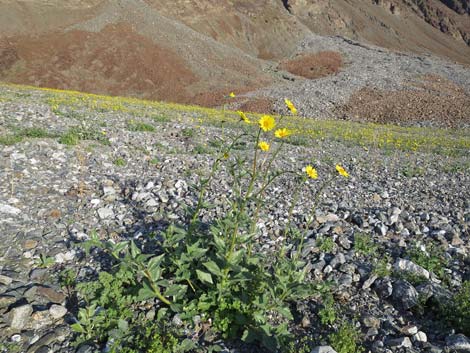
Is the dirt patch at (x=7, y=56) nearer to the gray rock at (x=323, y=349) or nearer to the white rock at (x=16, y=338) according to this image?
the white rock at (x=16, y=338)

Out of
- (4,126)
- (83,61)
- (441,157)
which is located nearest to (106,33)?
(83,61)

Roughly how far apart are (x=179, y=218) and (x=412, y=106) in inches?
1592

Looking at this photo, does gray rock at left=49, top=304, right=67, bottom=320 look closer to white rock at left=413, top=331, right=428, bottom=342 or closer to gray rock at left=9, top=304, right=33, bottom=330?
gray rock at left=9, top=304, right=33, bottom=330

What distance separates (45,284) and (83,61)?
52.5 meters

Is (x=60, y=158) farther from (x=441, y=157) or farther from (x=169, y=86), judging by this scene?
(x=169, y=86)

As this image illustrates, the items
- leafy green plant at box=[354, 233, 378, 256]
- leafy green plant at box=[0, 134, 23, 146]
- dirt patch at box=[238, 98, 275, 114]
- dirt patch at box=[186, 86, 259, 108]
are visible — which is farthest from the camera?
dirt patch at box=[186, 86, 259, 108]

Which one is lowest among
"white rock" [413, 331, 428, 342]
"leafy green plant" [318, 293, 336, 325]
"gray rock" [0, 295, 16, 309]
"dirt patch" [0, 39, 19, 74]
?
"dirt patch" [0, 39, 19, 74]

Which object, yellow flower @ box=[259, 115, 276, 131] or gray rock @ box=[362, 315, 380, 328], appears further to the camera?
gray rock @ box=[362, 315, 380, 328]

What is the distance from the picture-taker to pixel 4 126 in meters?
10.2

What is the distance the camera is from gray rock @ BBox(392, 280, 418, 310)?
4.14 meters

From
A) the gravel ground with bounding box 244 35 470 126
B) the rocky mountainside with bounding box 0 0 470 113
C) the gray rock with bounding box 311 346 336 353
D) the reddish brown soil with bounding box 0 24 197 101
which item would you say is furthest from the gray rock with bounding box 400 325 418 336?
the reddish brown soil with bounding box 0 24 197 101

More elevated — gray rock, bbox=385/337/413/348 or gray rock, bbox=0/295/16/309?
gray rock, bbox=385/337/413/348

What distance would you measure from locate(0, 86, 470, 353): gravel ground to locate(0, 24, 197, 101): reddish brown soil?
38000 mm

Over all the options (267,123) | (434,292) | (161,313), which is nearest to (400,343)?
(434,292)
